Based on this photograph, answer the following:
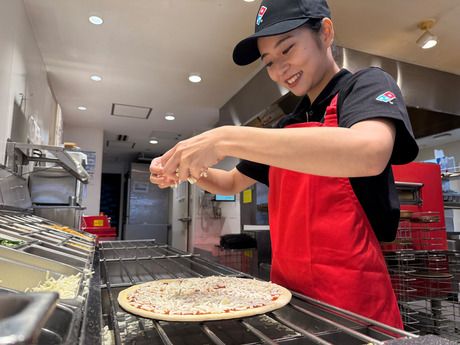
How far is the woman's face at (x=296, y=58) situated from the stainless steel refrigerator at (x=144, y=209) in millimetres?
7556

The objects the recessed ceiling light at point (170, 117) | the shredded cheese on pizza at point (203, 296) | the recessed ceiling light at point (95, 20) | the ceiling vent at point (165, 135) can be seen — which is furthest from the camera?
the ceiling vent at point (165, 135)

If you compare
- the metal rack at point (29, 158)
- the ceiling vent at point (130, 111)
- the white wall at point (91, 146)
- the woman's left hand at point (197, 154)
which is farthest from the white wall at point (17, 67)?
the white wall at point (91, 146)

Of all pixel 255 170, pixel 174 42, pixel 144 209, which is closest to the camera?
pixel 255 170

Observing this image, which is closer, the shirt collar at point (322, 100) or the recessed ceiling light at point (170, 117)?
the shirt collar at point (322, 100)

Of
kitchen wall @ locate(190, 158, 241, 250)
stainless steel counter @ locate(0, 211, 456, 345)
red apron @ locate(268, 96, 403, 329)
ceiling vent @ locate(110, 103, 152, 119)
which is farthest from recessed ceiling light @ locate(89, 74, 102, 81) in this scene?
red apron @ locate(268, 96, 403, 329)

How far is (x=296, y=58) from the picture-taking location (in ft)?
2.97

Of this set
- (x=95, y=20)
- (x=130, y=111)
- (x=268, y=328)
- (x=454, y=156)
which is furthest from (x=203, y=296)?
(x=130, y=111)

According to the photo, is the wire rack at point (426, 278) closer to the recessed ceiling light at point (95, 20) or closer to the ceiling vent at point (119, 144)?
the recessed ceiling light at point (95, 20)

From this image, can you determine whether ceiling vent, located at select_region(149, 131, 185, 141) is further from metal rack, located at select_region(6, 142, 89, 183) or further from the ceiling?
metal rack, located at select_region(6, 142, 89, 183)

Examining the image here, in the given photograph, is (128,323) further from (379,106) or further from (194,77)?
(194,77)

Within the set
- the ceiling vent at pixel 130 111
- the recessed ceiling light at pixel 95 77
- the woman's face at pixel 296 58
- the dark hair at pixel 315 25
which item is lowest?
the woman's face at pixel 296 58

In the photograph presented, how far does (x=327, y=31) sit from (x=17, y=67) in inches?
100

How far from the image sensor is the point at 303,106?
112cm

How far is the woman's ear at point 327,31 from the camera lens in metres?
0.89
